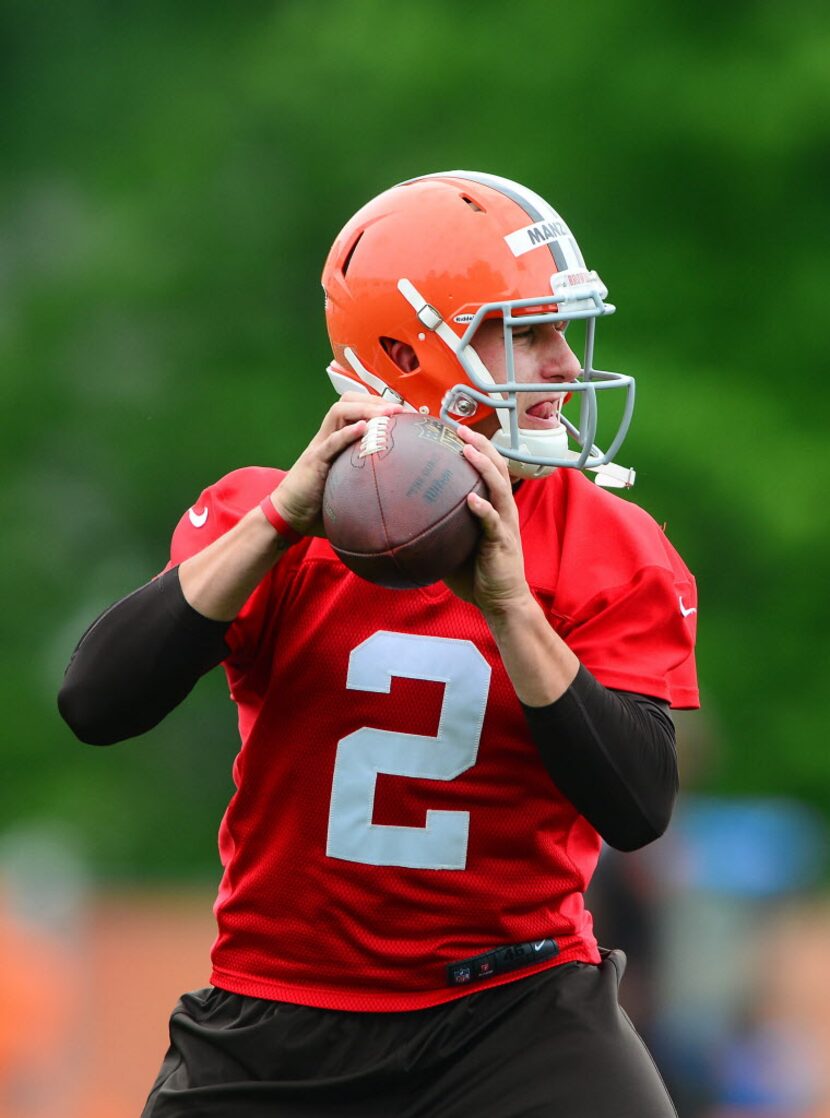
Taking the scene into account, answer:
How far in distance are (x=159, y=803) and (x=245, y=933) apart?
11808 millimetres

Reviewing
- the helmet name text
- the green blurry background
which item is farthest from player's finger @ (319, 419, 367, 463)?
the green blurry background

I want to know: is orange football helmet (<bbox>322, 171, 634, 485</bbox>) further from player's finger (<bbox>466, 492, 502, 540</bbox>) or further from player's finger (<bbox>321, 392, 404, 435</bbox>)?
player's finger (<bbox>466, 492, 502, 540</bbox>)

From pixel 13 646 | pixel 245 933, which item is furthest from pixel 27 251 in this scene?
pixel 245 933

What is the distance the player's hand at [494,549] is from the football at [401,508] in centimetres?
2

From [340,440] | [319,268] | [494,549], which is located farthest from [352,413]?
[319,268]

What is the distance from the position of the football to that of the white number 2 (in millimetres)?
284

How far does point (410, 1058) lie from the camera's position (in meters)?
3.54

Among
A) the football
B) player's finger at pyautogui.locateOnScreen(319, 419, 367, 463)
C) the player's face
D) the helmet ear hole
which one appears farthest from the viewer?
the helmet ear hole

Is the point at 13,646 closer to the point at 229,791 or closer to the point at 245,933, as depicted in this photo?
the point at 229,791

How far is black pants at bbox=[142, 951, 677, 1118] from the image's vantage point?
349 cm

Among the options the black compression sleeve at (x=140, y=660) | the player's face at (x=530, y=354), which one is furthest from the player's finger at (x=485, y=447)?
the black compression sleeve at (x=140, y=660)

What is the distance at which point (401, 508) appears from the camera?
3.30m

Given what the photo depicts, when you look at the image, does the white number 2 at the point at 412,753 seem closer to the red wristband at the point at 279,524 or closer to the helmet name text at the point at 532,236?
the red wristband at the point at 279,524

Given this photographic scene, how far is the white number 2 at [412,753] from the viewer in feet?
11.8
